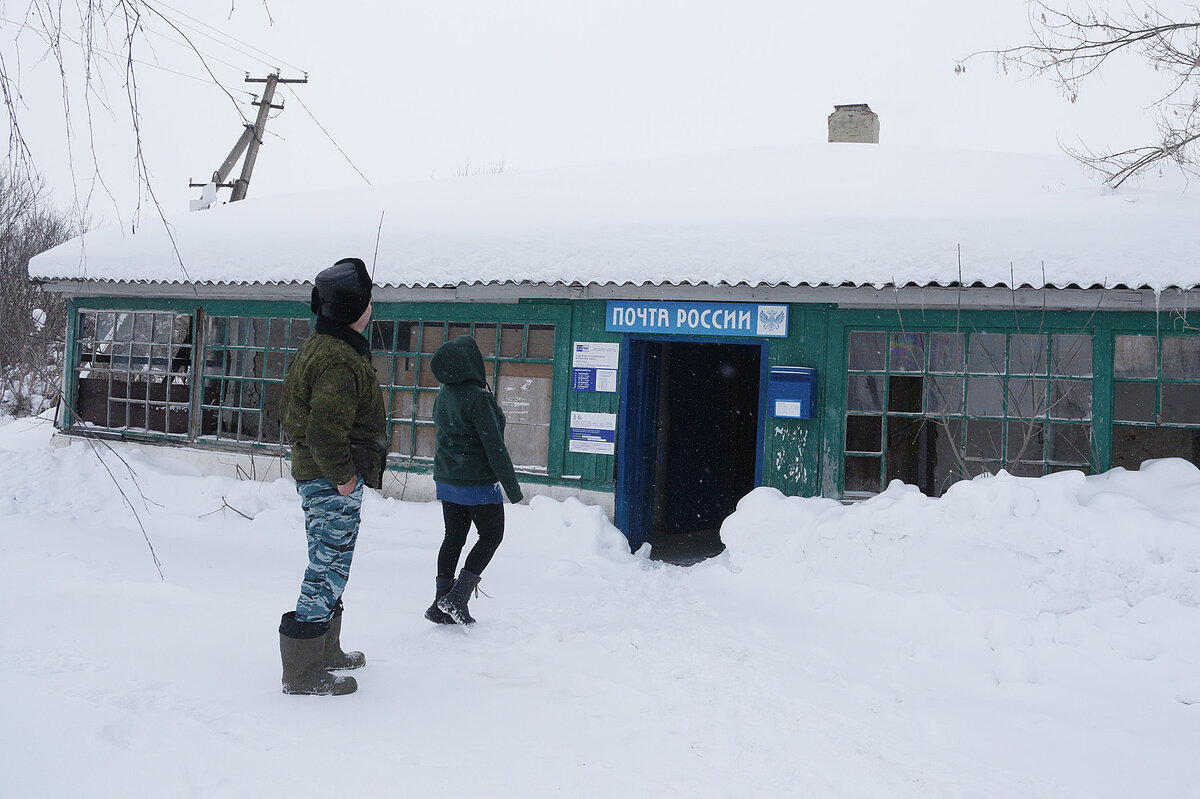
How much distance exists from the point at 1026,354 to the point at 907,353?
0.93m

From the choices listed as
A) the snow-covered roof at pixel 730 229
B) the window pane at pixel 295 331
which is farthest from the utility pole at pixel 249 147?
the window pane at pixel 295 331

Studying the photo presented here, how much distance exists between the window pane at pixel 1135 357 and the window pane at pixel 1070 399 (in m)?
0.26

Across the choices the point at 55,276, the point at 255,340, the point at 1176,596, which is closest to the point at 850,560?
the point at 1176,596

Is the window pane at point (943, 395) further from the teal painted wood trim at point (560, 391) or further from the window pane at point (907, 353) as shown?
the teal painted wood trim at point (560, 391)

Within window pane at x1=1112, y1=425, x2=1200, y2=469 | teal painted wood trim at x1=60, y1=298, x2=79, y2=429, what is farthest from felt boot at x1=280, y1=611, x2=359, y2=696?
teal painted wood trim at x1=60, y1=298, x2=79, y2=429

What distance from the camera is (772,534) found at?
677cm

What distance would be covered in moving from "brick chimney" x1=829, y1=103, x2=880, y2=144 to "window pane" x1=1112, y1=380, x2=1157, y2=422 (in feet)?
25.5

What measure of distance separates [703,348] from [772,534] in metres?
4.28

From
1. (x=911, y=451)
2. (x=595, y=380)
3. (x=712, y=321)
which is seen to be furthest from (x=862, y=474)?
(x=595, y=380)

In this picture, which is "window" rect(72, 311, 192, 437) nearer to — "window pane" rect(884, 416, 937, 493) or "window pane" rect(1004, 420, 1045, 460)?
"window pane" rect(884, 416, 937, 493)

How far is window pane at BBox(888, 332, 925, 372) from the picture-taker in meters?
7.35

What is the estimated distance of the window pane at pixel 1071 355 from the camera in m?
7.01

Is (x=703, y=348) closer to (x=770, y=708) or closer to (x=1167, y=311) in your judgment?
(x=1167, y=311)

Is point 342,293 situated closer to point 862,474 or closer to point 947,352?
point 862,474
